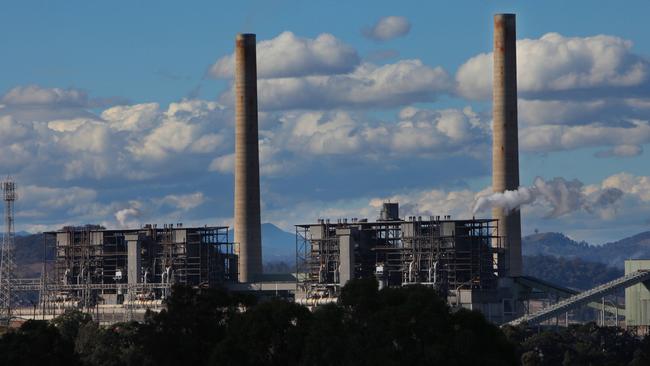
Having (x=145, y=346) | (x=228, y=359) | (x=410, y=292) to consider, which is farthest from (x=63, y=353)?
(x=410, y=292)

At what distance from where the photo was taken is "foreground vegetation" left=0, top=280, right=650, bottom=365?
10119cm

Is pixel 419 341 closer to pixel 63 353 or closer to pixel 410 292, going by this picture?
pixel 410 292

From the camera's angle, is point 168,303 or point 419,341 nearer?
point 419,341

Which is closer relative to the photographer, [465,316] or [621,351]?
[465,316]

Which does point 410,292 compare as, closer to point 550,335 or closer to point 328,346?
point 328,346

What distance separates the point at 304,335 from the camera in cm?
10638

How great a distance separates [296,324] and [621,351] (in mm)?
76733

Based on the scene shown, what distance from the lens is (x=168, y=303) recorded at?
11569 cm

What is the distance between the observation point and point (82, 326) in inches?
7067

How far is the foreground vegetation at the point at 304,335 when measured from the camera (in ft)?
332

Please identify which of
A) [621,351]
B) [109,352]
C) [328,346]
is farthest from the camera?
[621,351]

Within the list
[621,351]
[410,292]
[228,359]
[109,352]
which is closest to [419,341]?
[410,292]

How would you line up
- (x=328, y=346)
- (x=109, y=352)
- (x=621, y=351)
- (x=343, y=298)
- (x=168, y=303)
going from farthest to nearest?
(x=621, y=351) → (x=109, y=352) → (x=168, y=303) → (x=343, y=298) → (x=328, y=346)

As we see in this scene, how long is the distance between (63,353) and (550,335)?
8339cm
